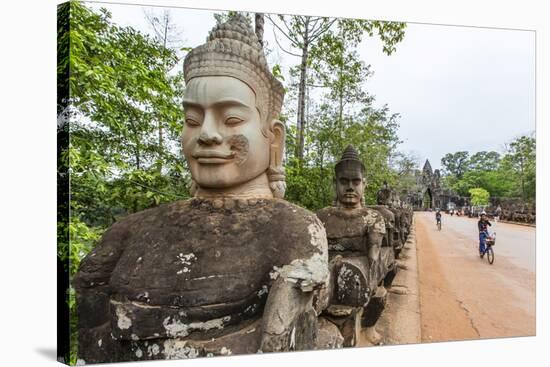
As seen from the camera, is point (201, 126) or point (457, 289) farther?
point (457, 289)

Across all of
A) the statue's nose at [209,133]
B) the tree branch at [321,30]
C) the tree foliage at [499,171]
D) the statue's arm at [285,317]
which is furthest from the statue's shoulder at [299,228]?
the tree foliage at [499,171]

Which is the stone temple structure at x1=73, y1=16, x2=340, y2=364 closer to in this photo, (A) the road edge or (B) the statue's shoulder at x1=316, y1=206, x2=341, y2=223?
(B) the statue's shoulder at x1=316, y1=206, x2=341, y2=223

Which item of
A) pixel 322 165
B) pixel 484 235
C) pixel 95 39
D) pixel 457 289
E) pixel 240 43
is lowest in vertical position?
pixel 457 289

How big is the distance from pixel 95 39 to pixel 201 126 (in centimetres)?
146

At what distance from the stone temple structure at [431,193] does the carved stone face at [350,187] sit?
1.20 m

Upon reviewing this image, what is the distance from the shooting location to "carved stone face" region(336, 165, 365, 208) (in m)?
3.61

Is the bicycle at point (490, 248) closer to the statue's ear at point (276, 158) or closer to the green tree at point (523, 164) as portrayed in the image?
the green tree at point (523, 164)

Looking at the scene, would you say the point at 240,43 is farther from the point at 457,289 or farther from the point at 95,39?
the point at 457,289

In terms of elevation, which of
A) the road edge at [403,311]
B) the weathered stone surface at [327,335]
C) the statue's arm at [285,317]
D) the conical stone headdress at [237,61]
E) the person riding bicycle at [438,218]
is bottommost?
the road edge at [403,311]

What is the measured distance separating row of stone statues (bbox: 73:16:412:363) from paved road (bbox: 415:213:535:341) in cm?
213

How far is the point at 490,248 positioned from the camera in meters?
4.74

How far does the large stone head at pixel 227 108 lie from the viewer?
7.67ft

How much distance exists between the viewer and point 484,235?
4.78 m

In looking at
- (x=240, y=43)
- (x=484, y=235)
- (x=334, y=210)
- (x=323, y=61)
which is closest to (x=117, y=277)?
(x=240, y=43)
